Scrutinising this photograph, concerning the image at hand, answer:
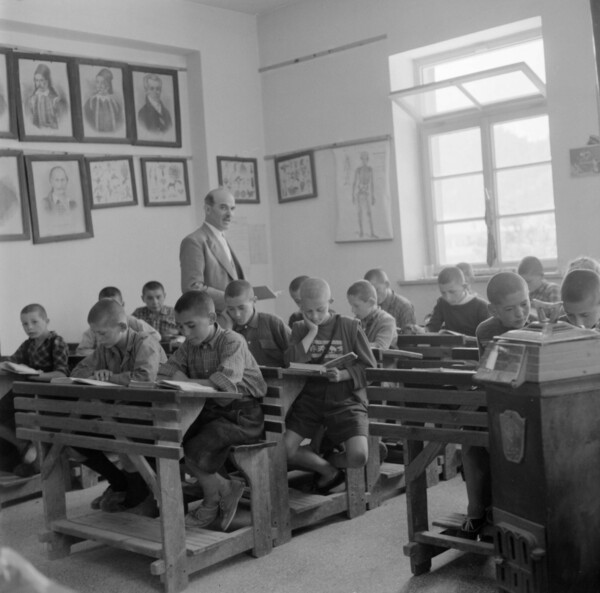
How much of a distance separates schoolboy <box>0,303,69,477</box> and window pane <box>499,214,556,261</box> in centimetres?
377

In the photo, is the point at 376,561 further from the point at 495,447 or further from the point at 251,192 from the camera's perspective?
the point at 251,192

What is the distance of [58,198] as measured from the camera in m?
7.10

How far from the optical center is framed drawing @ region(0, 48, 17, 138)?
680 centimetres

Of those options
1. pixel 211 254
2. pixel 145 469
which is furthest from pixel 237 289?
pixel 145 469

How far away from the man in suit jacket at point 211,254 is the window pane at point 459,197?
3.03 meters

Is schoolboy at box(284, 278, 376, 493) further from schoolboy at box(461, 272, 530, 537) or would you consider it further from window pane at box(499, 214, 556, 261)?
window pane at box(499, 214, 556, 261)

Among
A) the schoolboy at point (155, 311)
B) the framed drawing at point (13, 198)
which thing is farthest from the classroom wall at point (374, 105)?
the framed drawing at point (13, 198)

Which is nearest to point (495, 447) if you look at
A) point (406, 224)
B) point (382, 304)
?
point (382, 304)

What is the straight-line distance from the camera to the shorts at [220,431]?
3744 millimetres

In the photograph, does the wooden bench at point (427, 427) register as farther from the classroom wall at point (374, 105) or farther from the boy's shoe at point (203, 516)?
the classroom wall at point (374, 105)

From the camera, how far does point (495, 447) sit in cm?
261

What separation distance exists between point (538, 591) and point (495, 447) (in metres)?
0.43

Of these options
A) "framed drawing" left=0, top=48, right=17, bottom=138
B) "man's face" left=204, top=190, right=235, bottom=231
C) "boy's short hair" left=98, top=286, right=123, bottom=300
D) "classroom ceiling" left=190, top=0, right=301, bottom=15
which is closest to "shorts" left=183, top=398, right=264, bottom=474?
"man's face" left=204, top=190, right=235, bottom=231

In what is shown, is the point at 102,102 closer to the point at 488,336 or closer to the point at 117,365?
the point at 117,365
